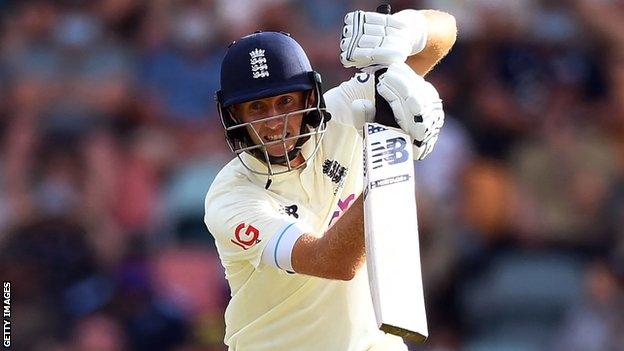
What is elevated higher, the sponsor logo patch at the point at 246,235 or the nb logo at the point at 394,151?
the nb logo at the point at 394,151

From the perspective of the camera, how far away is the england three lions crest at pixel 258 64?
364cm

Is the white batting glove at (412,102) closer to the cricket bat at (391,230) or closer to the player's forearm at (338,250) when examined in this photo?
the cricket bat at (391,230)

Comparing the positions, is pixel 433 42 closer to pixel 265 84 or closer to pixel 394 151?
pixel 265 84

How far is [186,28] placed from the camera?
677cm

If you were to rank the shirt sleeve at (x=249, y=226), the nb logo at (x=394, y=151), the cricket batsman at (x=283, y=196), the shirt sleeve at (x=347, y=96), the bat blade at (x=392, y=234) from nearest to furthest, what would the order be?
the bat blade at (x=392, y=234) → the nb logo at (x=394, y=151) → the shirt sleeve at (x=249, y=226) → the cricket batsman at (x=283, y=196) → the shirt sleeve at (x=347, y=96)

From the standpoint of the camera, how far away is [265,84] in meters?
3.62

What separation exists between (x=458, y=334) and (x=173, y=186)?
5.45 ft

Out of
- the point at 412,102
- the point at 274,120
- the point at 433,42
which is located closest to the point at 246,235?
the point at 274,120

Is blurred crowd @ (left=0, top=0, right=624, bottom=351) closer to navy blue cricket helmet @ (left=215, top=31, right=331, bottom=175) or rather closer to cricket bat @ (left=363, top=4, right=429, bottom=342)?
navy blue cricket helmet @ (left=215, top=31, right=331, bottom=175)

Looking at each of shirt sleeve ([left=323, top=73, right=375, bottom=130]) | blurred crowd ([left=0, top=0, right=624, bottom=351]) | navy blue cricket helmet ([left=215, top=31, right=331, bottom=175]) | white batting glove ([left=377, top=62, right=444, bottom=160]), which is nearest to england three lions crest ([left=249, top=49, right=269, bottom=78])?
navy blue cricket helmet ([left=215, top=31, right=331, bottom=175])

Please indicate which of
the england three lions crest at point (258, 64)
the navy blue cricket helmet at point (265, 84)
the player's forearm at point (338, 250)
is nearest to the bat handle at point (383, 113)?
the player's forearm at point (338, 250)

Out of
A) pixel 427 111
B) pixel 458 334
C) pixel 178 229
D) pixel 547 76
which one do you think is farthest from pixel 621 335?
pixel 427 111

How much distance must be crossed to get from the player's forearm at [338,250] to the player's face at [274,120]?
14.4 inches

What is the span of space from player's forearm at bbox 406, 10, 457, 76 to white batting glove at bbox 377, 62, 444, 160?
80 centimetres
